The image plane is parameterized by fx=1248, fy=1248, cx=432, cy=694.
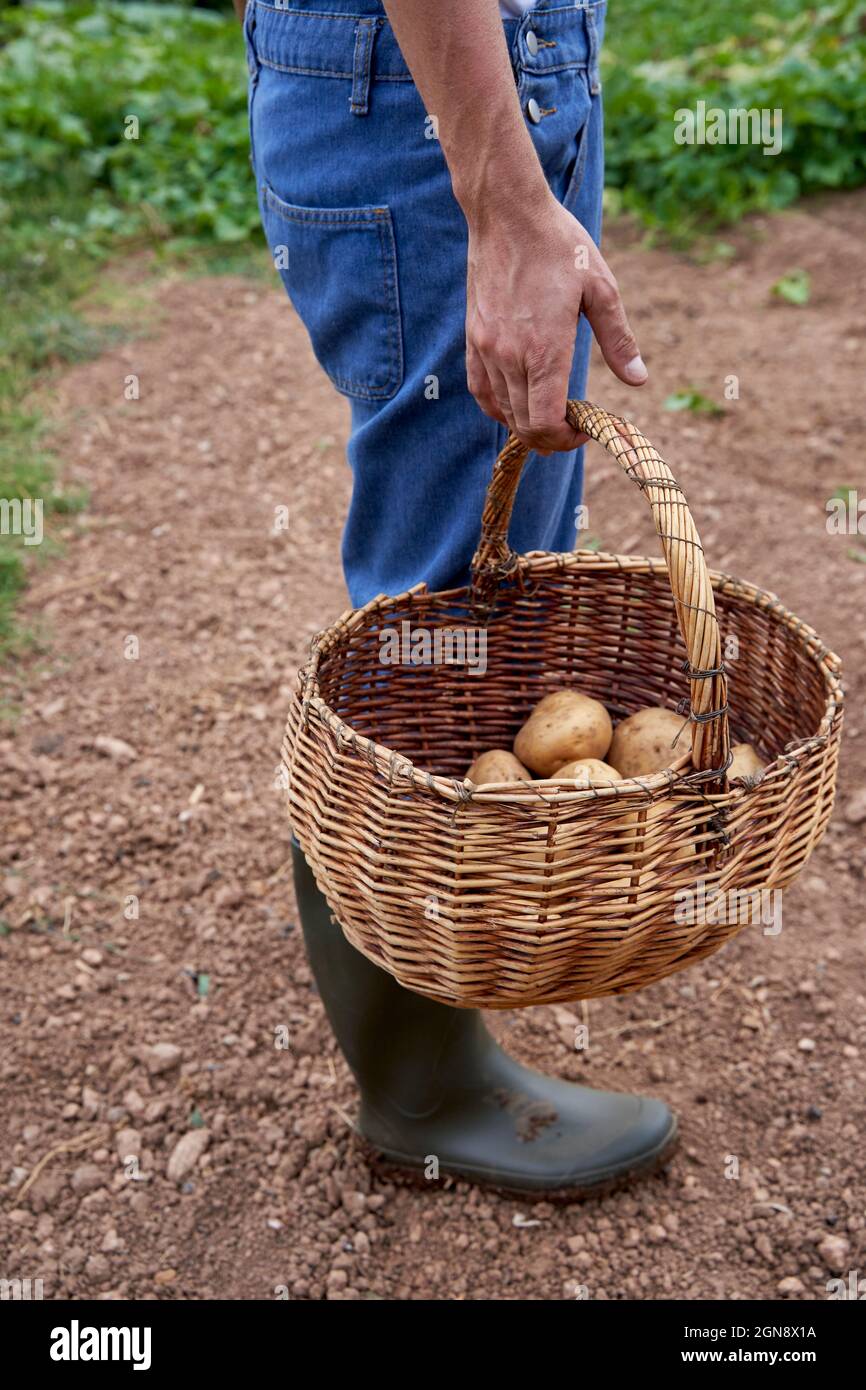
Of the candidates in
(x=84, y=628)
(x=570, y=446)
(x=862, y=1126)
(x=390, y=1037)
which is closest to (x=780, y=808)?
(x=570, y=446)

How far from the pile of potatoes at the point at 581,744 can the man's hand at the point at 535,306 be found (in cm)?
42

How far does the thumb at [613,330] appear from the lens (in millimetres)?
1150

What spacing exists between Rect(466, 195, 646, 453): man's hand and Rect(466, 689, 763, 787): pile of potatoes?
1.37 feet

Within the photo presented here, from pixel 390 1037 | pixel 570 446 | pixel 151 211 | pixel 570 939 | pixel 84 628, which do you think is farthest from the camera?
pixel 151 211

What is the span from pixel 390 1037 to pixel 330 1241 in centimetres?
30

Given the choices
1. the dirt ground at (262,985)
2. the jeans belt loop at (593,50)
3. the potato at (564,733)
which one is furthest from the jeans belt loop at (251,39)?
the dirt ground at (262,985)

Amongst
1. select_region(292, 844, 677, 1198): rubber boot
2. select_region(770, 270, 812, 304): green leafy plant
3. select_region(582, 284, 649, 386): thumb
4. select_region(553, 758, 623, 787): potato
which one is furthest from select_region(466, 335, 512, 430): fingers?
select_region(770, 270, 812, 304): green leafy plant

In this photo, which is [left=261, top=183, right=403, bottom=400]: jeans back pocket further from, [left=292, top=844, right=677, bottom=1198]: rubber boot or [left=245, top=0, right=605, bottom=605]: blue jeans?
[left=292, top=844, right=677, bottom=1198]: rubber boot

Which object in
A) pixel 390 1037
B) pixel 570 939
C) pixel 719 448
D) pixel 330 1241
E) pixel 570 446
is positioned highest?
pixel 570 446

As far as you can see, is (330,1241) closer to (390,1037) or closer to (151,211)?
(390,1037)

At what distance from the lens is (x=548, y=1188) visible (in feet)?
5.58

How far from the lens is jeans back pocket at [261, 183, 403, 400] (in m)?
1.29

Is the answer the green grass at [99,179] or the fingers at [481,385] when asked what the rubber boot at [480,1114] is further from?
the green grass at [99,179]

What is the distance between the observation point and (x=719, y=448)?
10.8 feet
